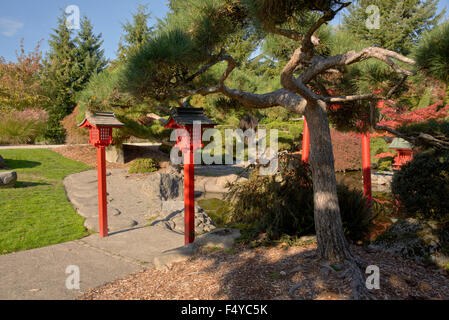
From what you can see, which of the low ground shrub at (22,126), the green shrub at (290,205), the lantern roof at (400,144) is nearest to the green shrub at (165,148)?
the low ground shrub at (22,126)

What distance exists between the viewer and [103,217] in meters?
5.75

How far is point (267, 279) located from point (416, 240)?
215cm

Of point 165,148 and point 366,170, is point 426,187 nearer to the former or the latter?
point 366,170

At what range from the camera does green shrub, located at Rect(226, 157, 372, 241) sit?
4.37 meters

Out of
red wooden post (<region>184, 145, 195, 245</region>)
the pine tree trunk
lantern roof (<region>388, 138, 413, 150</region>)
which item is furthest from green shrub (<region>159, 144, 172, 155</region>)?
the pine tree trunk

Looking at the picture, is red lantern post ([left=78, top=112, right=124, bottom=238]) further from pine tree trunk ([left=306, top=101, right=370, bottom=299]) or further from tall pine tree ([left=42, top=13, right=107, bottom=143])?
tall pine tree ([left=42, top=13, right=107, bottom=143])

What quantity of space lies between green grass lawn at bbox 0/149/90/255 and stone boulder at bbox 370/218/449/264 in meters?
5.30

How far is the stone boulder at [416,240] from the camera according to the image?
3604 millimetres

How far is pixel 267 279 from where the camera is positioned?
299 cm

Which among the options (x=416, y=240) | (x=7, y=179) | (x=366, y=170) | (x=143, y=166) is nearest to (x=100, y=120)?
(x=7, y=179)

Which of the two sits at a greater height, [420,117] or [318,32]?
[318,32]
